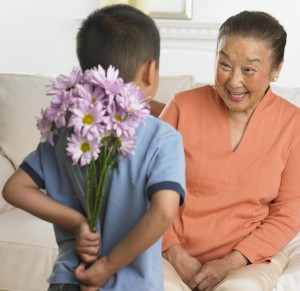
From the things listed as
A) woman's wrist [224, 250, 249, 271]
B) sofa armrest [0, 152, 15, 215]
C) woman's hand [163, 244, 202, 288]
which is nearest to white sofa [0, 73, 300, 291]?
sofa armrest [0, 152, 15, 215]

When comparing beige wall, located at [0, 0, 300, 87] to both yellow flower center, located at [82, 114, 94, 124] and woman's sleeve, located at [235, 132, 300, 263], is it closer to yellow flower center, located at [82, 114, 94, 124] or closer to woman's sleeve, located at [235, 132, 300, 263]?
woman's sleeve, located at [235, 132, 300, 263]

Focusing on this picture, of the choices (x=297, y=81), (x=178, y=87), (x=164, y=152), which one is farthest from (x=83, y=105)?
(x=297, y=81)

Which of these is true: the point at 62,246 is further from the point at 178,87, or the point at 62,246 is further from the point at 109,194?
the point at 178,87

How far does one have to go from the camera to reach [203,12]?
12.7 ft

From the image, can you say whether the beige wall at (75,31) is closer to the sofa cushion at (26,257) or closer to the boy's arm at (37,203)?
the sofa cushion at (26,257)

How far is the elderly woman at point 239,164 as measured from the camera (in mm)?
1871

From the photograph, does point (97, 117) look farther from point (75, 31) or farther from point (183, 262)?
point (75, 31)

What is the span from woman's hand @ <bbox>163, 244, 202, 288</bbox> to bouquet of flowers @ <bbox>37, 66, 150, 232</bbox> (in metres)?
0.62

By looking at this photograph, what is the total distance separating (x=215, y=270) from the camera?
1819 mm

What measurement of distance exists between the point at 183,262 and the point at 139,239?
623mm

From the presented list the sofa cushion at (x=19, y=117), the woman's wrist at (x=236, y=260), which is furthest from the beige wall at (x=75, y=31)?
the woman's wrist at (x=236, y=260)

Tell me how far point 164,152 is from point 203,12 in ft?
8.86

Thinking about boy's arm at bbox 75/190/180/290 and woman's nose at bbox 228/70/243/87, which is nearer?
boy's arm at bbox 75/190/180/290

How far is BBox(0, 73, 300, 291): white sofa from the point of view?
2361mm
